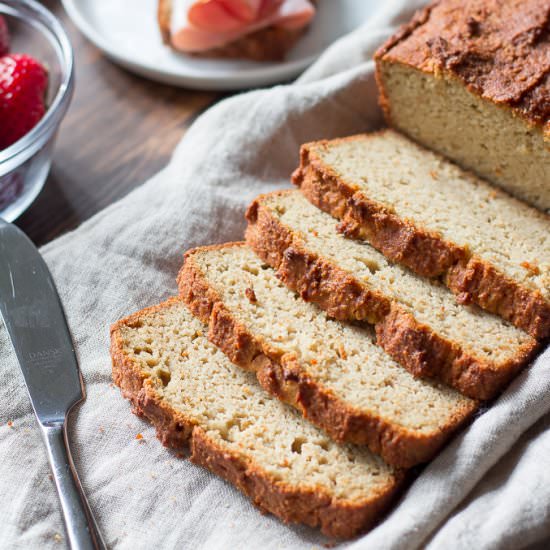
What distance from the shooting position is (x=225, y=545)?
265 cm

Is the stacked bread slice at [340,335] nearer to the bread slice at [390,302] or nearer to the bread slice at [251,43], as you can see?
the bread slice at [390,302]

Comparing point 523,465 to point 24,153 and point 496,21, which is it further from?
point 24,153

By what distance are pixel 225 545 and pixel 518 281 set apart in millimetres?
1553

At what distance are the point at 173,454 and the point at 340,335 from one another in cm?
82

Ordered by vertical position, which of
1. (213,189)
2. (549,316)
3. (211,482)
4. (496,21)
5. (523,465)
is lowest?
(211,482)

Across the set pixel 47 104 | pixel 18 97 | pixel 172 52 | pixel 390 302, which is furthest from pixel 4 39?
pixel 390 302

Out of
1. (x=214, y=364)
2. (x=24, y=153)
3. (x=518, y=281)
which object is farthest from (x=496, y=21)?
(x=24, y=153)

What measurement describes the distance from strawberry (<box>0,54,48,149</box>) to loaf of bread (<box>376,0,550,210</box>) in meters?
1.77

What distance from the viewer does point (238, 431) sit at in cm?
284

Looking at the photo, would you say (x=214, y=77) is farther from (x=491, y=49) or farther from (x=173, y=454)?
(x=173, y=454)

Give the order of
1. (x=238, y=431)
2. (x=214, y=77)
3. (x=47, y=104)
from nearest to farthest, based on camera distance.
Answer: (x=238, y=431), (x=47, y=104), (x=214, y=77)

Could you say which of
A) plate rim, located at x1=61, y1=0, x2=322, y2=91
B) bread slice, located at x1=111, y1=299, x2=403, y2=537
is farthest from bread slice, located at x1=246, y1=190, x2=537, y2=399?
plate rim, located at x1=61, y1=0, x2=322, y2=91

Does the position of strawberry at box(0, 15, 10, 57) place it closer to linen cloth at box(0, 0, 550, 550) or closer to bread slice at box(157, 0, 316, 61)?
bread slice at box(157, 0, 316, 61)

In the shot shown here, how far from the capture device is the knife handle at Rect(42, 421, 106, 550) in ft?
8.47
